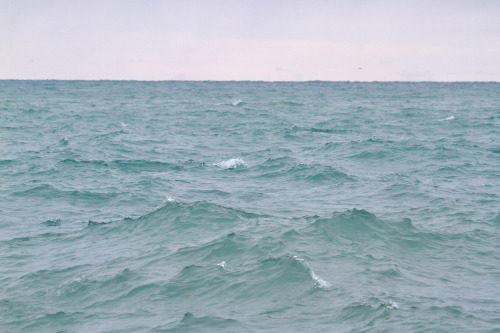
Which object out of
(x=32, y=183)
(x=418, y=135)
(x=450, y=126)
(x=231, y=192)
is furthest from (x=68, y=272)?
(x=450, y=126)

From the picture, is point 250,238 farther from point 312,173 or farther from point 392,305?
point 312,173

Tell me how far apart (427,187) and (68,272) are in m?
20.0

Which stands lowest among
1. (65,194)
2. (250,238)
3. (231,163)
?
(65,194)

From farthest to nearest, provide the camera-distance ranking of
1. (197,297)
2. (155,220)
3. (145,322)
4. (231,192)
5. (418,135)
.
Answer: (418,135), (231,192), (155,220), (197,297), (145,322)

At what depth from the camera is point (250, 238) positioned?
2167 centimetres

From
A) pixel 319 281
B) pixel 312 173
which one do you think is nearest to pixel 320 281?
pixel 319 281

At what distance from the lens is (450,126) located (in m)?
62.2

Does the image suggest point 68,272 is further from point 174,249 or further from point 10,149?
point 10,149

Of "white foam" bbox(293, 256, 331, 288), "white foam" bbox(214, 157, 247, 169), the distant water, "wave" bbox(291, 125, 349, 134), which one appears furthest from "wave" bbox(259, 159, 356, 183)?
"wave" bbox(291, 125, 349, 134)

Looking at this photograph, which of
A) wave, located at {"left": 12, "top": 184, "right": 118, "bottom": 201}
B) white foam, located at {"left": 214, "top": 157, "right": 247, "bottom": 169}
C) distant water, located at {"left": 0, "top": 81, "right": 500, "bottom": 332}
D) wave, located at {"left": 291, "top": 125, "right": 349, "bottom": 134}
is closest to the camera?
distant water, located at {"left": 0, "top": 81, "right": 500, "bottom": 332}

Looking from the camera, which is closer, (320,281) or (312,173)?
(320,281)

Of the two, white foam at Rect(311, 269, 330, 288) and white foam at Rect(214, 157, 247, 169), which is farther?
white foam at Rect(214, 157, 247, 169)

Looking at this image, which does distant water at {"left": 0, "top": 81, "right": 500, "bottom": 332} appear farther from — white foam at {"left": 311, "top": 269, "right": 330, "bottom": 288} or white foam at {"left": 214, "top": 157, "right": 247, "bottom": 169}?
white foam at {"left": 214, "top": 157, "right": 247, "bottom": 169}

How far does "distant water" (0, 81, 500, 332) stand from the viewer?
15969 mm
